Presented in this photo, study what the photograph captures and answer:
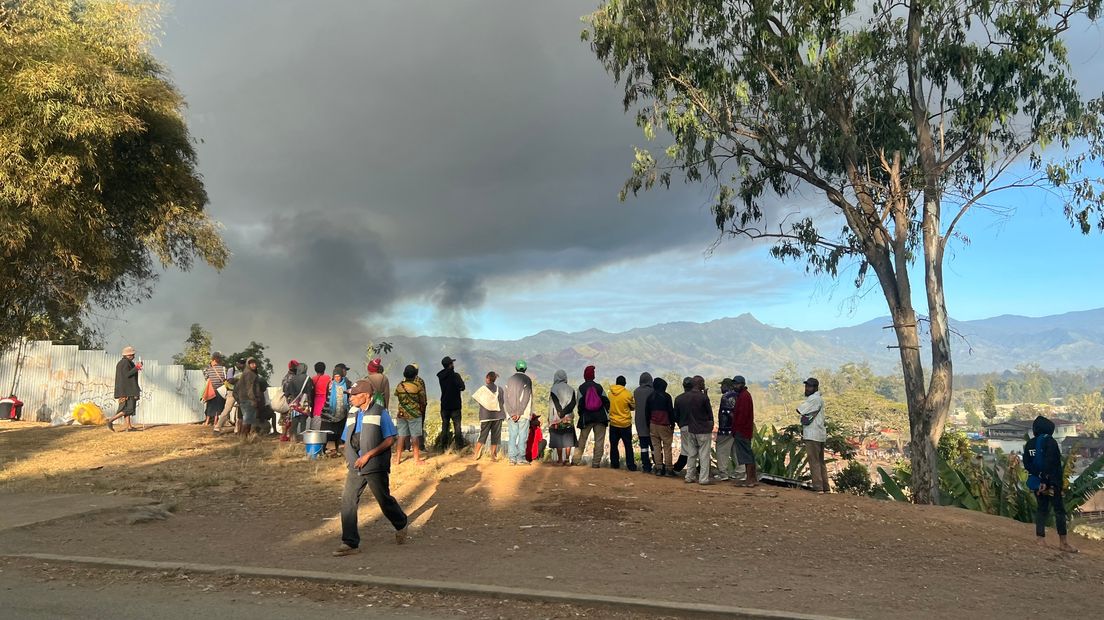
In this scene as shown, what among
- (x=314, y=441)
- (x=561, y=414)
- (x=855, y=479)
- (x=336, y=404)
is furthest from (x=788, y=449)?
(x=314, y=441)

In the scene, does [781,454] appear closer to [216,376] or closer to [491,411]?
[491,411]

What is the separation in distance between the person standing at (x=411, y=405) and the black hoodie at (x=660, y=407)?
13.1 ft

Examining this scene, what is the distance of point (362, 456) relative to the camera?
268 inches

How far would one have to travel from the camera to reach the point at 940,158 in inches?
624

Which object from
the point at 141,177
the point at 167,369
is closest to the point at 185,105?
the point at 141,177

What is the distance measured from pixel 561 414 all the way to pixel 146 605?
7991 millimetres

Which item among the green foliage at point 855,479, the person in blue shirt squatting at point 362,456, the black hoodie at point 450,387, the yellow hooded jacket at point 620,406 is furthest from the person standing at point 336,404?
the green foliage at point 855,479

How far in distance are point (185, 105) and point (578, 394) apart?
465 inches

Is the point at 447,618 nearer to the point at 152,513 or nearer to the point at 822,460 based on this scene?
the point at 152,513

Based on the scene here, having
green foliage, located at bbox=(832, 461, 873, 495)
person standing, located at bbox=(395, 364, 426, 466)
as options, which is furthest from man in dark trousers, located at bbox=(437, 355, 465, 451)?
green foliage, located at bbox=(832, 461, 873, 495)

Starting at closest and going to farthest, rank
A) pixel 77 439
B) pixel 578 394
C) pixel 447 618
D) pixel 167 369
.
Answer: pixel 447 618
pixel 578 394
pixel 77 439
pixel 167 369

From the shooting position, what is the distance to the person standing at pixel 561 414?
1255 centimetres

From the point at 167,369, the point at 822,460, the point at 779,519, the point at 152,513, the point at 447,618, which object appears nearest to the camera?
the point at 447,618

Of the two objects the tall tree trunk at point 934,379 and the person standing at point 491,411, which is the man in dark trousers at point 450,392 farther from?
the tall tree trunk at point 934,379
